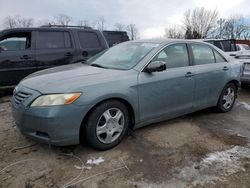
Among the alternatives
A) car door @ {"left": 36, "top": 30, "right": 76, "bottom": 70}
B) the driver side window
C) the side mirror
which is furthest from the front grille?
car door @ {"left": 36, "top": 30, "right": 76, "bottom": 70}

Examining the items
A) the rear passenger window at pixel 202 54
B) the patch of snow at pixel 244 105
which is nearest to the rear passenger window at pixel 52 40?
the rear passenger window at pixel 202 54

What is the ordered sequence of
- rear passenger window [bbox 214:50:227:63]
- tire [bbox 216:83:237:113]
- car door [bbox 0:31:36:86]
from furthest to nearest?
car door [bbox 0:31:36:86] → tire [bbox 216:83:237:113] → rear passenger window [bbox 214:50:227:63]

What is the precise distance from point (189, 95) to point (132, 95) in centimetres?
123

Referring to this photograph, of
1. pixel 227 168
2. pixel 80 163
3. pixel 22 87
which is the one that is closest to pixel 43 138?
pixel 80 163

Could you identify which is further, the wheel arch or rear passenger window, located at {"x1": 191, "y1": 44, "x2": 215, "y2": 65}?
rear passenger window, located at {"x1": 191, "y1": 44, "x2": 215, "y2": 65}

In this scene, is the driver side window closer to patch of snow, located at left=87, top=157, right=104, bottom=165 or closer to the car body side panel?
the car body side panel

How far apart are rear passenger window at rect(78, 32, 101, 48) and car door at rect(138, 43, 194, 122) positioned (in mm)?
3051

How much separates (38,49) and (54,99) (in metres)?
3.45

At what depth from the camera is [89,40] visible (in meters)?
6.42

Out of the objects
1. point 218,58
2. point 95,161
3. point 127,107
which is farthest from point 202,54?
point 95,161

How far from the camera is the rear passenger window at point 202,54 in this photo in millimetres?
4160

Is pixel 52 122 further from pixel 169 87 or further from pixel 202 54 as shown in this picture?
pixel 202 54

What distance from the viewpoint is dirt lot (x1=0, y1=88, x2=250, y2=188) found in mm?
2537

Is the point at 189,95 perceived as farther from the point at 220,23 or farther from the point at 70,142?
the point at 220,23
